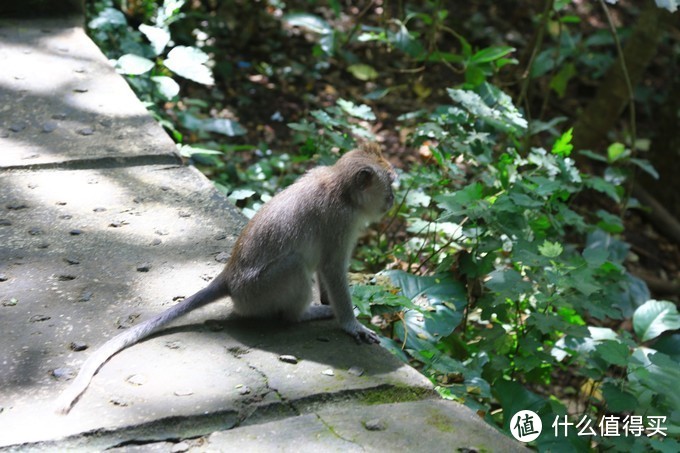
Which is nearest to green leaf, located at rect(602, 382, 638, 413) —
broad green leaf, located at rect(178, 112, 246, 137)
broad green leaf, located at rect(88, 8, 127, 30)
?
broad green leaf, located at rect(178, 112, 246, 137)

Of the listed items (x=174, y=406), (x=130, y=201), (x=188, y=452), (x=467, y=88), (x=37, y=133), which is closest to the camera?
(x=188, y=452)

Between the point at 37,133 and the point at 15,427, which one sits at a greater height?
the point at 37,133

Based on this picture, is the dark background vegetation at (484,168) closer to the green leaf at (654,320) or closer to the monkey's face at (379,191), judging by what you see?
the green leaf at (654,320)

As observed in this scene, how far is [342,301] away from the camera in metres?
3.08

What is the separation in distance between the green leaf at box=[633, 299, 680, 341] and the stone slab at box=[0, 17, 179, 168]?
2.58m

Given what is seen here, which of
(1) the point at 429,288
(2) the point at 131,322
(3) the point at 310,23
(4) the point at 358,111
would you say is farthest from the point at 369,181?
(3) the point at 310,23

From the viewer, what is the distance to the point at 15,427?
2.29 meters

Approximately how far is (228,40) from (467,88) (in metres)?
3.99

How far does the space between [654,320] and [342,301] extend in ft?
6.68

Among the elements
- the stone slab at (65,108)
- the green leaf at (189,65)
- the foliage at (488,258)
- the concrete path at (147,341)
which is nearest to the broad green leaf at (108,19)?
the foliage at (488,258)

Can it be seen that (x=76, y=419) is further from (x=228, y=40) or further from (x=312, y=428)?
(x=228, y=40)

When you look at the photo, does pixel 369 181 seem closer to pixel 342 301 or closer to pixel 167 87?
pixel 342 301

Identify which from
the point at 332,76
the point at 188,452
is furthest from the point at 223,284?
the point at 332,76

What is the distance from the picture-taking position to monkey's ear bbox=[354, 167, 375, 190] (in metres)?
3.20
